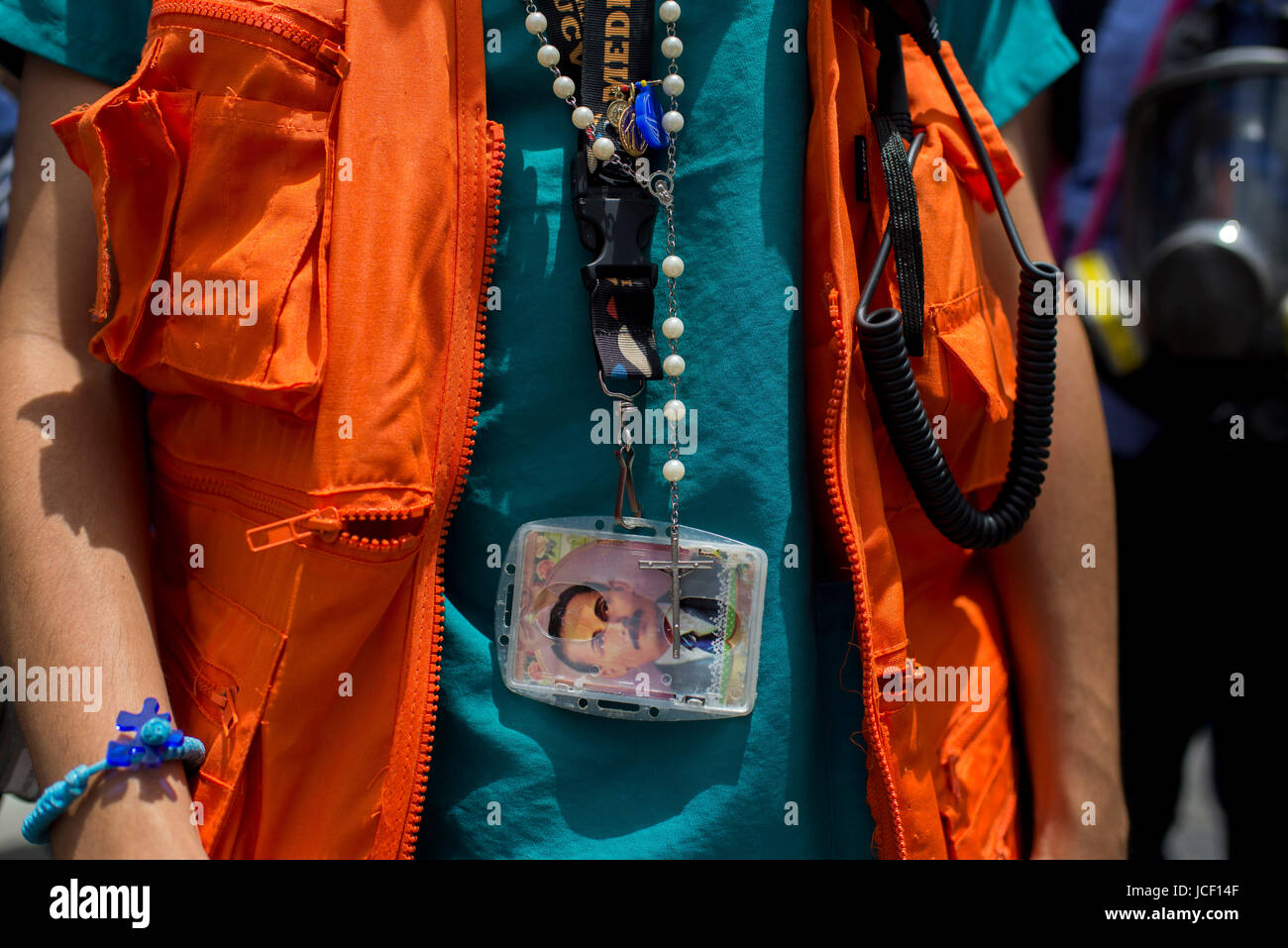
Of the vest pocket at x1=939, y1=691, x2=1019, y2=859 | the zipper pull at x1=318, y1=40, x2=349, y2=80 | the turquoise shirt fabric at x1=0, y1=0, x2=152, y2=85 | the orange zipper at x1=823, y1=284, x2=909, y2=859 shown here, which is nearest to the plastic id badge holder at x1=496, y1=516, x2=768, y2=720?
the orange zipper at x1=823, y1=284, x2=909, y2=859

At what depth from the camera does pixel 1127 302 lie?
9.64ft

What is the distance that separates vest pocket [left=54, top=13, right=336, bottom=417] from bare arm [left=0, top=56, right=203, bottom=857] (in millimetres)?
92

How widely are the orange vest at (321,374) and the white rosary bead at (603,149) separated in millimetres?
122

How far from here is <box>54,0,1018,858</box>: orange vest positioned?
42.9 inches

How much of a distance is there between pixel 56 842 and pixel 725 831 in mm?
776

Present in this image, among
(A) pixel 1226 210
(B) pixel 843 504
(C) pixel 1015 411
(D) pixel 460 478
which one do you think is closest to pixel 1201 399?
(A) pixel 1226 210

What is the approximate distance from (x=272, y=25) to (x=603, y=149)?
0.39 m

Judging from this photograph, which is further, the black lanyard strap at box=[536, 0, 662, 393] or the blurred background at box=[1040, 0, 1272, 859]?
the blurred background at box=[1040, 0, 1272, 859]

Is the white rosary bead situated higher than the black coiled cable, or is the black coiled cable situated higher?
the white rosary bead

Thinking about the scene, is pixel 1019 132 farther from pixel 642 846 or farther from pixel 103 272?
pixel 103 272

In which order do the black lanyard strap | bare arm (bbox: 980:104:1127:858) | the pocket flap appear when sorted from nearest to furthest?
the black lanyard strap < the pocket flap < bare arm (bbox: 980:104:1127:858)

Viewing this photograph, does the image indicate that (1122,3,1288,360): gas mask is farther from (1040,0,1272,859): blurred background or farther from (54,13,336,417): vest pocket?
(54,13,336,417): vest pocket

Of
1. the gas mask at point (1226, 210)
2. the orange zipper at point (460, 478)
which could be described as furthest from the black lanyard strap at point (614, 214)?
the gas mask at point (1226, 210)

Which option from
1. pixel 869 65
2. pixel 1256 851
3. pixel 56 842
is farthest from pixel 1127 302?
pixel 56 842
